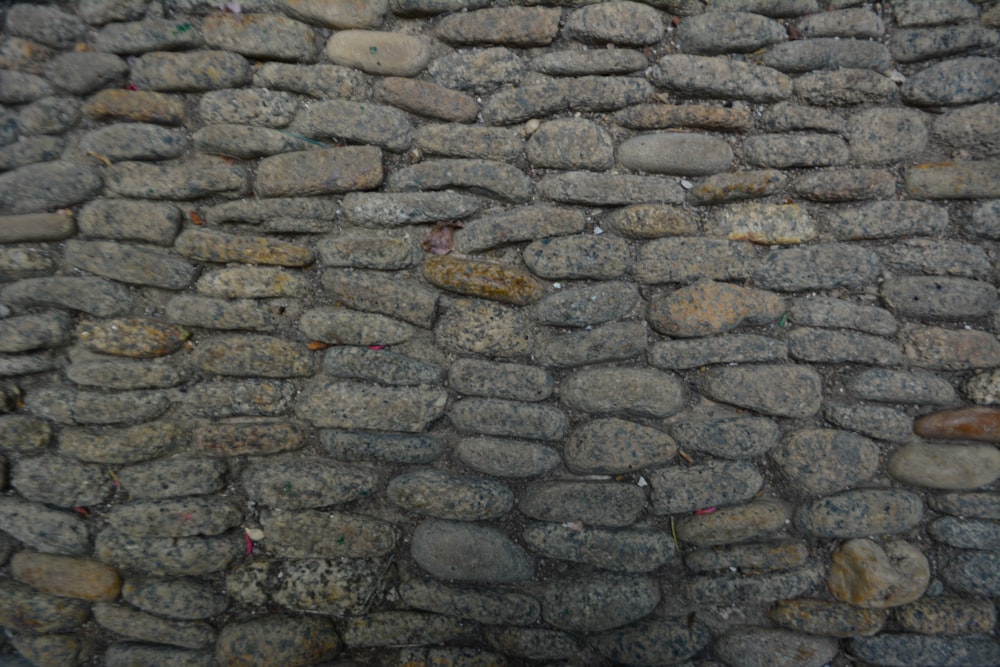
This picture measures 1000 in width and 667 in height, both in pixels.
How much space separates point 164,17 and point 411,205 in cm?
93

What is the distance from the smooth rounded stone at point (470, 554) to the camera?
5.40ft

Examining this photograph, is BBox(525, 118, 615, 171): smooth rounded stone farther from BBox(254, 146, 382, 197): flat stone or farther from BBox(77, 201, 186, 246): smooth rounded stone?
BBox(77, 201, 186, 246): smooth rounded stone

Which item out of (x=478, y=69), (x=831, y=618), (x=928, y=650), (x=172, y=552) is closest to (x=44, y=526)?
(x=172, y=552)

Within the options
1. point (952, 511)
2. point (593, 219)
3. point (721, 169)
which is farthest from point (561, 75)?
point (952, 511)

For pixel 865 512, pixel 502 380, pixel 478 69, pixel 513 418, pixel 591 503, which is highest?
pixel 478 69

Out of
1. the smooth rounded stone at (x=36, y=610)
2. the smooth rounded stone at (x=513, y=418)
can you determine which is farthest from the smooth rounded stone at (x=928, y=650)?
the smooth rounded stone at (x=36, y=610)

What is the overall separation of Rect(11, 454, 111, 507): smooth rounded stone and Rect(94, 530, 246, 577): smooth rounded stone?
0.46ft

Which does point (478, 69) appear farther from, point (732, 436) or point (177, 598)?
point (177, 598)

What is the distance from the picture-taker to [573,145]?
165 centimetres

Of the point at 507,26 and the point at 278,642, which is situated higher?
the point at 507,26

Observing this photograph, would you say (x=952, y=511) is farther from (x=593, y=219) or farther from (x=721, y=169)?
(x=593, y=219)

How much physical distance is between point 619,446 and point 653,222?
0.67m

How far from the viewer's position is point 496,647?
167 cm

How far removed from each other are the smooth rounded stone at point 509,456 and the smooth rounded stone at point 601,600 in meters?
0.36
